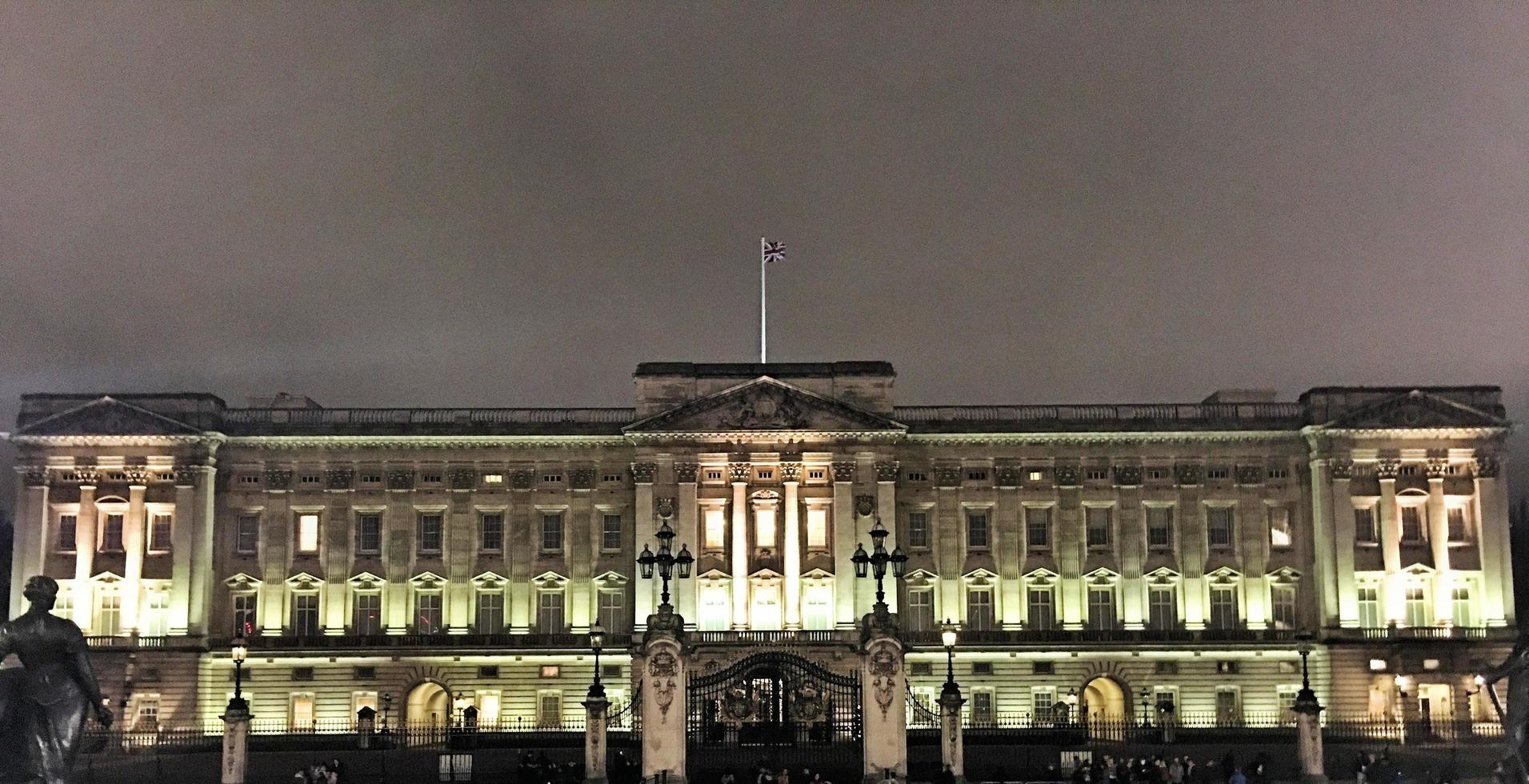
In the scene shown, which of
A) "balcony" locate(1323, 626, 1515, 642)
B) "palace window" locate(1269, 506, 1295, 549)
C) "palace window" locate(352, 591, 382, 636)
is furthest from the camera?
"palace window" locate(1269, 506, 1295, 549)

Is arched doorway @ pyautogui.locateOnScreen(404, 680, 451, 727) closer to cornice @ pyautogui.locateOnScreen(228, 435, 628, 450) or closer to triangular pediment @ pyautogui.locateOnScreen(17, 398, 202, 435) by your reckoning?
cornice @ pyautogui.locateOnScreen(228, 435, 628, 450)

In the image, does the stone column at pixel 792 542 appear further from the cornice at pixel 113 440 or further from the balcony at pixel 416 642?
the cornice at pixel 113 440

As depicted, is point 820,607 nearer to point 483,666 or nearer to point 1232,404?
point 483,666

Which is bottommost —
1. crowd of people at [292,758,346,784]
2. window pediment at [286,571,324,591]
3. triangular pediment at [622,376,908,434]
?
crowd of people at [292,758,346,784]

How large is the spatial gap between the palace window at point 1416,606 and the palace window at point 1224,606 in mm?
6773

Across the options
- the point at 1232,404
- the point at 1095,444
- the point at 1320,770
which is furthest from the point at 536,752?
the point at 1232,404

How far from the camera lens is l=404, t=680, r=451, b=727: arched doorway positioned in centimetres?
6625

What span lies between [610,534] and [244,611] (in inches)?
619

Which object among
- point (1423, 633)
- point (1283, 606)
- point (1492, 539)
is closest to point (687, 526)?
point (1283, 606)

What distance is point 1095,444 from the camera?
223 ft

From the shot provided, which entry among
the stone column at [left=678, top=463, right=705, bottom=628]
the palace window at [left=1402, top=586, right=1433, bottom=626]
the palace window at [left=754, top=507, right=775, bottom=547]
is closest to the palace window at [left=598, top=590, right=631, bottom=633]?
the stone column at [left=678, top=463, right=705, bottom=628]

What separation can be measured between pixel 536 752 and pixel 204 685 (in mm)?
22799

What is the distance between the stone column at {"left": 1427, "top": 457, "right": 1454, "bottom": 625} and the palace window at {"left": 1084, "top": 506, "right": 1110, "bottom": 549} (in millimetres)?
13317

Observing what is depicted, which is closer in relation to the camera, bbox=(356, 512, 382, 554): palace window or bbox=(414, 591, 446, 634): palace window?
bbox=(414, 591, 446, 634): palace window
